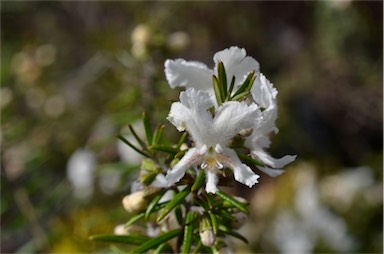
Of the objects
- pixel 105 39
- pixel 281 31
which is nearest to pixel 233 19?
pixel 281 31

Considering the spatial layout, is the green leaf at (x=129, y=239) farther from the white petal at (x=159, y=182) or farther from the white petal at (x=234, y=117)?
the white petal at (x=234, y=117)

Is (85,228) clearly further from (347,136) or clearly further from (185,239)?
(347,136)

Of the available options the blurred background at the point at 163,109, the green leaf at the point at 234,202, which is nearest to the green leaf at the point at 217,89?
the green leaf at the point at 234,202

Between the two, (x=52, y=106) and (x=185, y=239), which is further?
(x=52, y=106)

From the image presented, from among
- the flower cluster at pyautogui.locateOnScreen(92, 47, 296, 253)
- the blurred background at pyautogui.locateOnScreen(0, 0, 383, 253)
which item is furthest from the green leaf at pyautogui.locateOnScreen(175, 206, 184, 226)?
the blurred background at pyautogui.locateOnScreen(0, 0, 383, 253)

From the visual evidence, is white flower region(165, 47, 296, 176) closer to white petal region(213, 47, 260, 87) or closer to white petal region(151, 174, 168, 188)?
white petal region(213, 47, 260, 87)

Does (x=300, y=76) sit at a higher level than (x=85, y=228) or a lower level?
higher

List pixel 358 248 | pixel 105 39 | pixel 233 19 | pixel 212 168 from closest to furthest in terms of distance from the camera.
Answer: pixel 212 168
pixel 105 39
pixel 358 248
pixel 233 19
